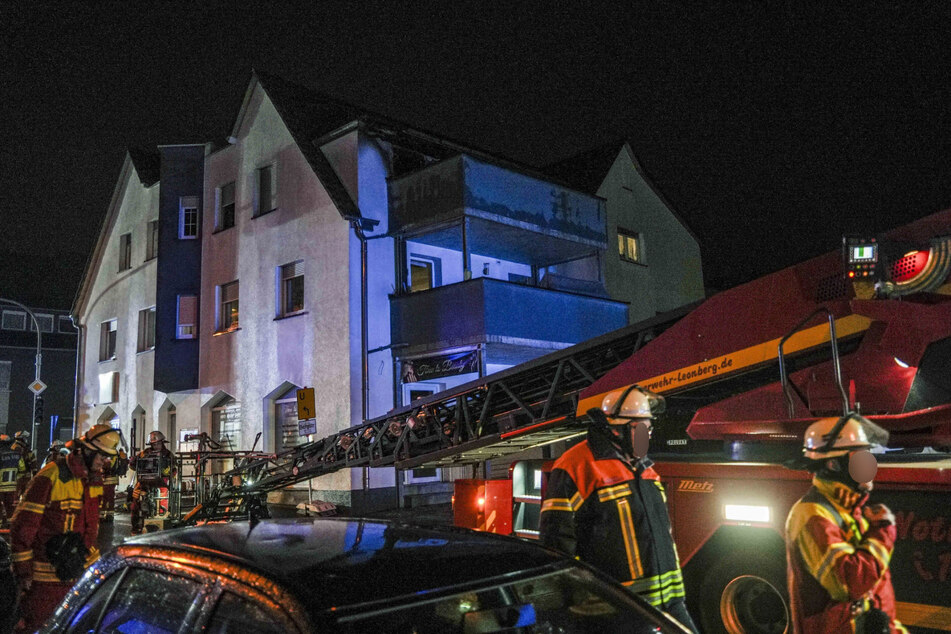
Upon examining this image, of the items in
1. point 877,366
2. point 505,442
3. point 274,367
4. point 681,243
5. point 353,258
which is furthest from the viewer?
point 681,243

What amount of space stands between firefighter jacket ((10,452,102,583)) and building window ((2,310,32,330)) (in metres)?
48.1

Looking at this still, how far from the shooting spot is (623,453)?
163 inches

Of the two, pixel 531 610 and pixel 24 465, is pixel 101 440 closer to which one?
pixel 531 610

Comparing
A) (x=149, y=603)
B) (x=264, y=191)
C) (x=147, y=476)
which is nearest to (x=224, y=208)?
(x=264, y=191)

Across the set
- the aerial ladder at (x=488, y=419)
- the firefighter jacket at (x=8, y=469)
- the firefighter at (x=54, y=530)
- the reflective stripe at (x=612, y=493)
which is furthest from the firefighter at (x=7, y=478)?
the reflective stripe at (x=612, y=493)

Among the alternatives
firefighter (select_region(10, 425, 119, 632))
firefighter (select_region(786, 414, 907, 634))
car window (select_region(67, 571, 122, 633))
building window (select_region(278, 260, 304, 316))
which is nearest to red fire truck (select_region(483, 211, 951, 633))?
firefighter (select_region(786, 414, 907, 634))

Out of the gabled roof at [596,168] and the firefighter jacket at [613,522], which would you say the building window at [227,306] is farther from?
the firefighter jacket at [613,522]

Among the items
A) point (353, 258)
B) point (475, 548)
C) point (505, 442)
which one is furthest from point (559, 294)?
point (475, 548)

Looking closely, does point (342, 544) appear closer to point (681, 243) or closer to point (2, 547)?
point (2, 547)

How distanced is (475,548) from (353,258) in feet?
51.7

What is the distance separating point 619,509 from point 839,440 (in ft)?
3.57

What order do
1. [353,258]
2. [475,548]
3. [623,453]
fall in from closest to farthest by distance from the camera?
1. [475,548]
2. [623,453]
3. [353,258]

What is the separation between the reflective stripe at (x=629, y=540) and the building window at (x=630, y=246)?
2069cm

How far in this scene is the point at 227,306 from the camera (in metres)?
22.7
